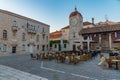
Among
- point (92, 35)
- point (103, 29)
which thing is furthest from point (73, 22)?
point (103, 29)

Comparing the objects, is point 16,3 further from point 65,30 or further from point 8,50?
point 65,30


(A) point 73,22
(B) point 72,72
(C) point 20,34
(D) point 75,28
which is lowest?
(B) point 72,72

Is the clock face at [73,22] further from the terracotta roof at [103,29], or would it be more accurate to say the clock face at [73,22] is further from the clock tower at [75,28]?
the terracotta roof at [103,29]

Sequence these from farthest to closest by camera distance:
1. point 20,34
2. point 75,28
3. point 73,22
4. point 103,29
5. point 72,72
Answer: point 73,22 → point 75,28 → point 103,29 → point 20,34 → point 72,72

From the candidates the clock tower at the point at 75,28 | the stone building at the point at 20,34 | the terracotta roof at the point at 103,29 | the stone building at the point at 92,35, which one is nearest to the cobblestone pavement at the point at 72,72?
the stone building at the point at 20,34

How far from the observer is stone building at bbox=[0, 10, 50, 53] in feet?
88.7

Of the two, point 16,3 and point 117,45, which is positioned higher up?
point 16,3

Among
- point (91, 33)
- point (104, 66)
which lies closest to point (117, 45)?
point (91, 33)

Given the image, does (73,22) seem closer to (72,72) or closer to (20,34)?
(20,34)

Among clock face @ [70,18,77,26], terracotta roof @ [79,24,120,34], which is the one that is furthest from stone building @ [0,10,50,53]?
terracotta roof @ [79,24,120,34]

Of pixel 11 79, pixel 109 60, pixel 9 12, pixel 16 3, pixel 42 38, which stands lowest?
pixel 11 79

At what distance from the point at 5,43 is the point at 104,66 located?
21.9 meters

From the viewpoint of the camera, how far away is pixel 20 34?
101 feet

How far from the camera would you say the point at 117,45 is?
96.9 ft
